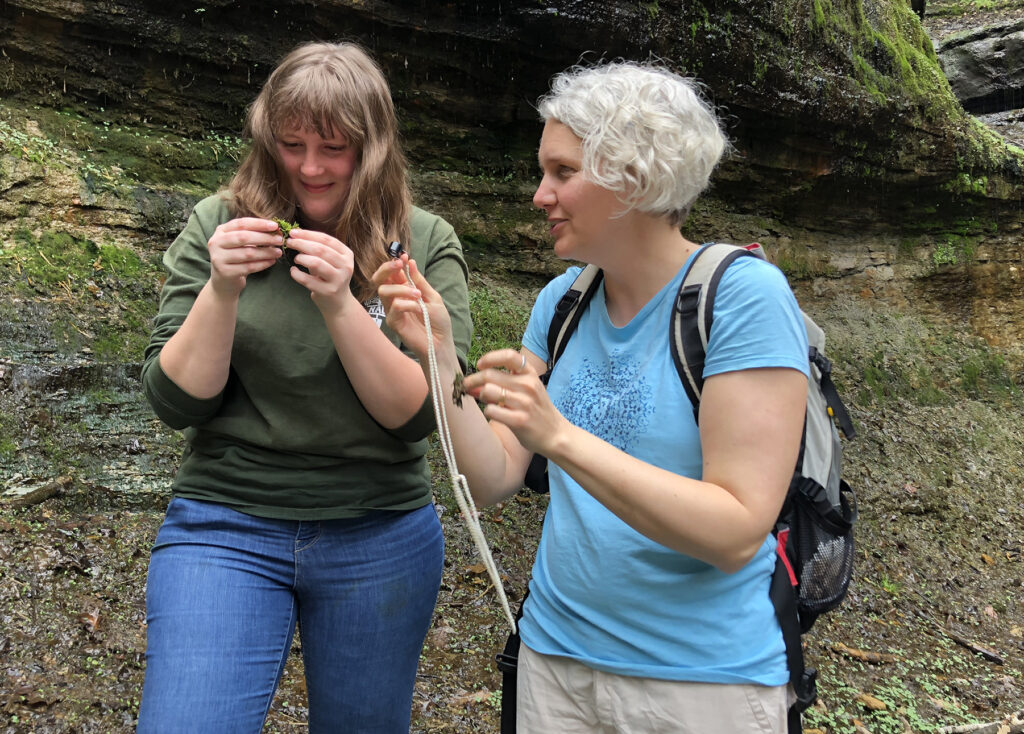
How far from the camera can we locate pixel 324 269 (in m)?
1.76

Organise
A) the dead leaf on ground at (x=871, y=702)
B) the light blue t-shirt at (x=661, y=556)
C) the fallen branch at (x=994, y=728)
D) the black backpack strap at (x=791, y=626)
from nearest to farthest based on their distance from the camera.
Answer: the light blue t-shirt at (x=661, y=556)
the black backpack strap at (x=791, y=626)
the fallen branch at (x=994, y=728)
the dead leaf on ground at (x=871, y=702)

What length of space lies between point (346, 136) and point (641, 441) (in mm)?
1017

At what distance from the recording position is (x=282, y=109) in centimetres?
192

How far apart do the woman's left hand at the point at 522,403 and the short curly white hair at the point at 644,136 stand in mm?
479

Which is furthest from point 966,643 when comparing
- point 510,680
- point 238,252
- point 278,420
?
point 238,252

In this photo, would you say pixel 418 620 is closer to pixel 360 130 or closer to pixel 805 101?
pixel 360 130

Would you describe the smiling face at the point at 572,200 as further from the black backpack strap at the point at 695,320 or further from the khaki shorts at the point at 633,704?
the khaki shorts at the point at 633,704

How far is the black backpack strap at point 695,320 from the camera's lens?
1.61m

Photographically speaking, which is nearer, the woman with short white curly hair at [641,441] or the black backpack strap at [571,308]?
the woman with short white curly hair at [641,441]

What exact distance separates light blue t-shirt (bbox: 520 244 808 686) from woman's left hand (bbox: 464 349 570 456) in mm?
295

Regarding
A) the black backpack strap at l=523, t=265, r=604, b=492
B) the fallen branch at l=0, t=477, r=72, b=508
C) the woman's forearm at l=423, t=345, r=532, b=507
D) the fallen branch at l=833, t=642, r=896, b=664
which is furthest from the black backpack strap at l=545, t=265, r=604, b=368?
the fallen branch at l=833, t=642, r=896, b=664

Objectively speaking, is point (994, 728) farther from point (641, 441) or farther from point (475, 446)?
point (475, 446)

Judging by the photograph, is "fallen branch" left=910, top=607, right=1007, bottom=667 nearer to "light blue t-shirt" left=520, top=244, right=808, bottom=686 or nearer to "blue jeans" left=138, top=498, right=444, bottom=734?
"light blue t-shirt" left=520, top=244, right=808, bottom=686

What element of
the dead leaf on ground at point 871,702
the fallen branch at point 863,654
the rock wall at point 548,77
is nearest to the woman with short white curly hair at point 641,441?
the dead leaf on ground at point 871,702
